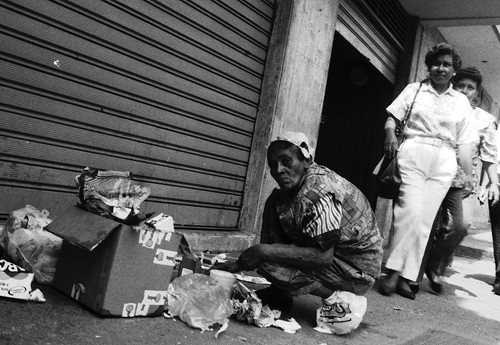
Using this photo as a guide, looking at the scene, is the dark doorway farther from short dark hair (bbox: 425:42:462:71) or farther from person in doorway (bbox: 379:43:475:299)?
person in doorway (bbox: 379:43:475:299)

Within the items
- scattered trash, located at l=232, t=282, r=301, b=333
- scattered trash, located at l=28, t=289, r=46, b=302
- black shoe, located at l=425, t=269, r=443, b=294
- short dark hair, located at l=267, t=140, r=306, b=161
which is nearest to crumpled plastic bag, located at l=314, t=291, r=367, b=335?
scattered trash, located at l=232, t=282, r=301, b=333

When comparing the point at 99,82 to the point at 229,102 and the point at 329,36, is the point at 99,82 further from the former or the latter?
the point at 329,36

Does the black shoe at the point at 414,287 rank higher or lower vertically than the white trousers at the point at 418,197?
lower

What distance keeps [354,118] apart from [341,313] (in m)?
6.32

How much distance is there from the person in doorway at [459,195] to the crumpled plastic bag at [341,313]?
84.0 inches

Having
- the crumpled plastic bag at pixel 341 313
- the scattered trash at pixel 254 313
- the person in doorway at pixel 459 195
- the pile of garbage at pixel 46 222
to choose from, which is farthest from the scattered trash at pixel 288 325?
the person in doorway at pixel 459 195

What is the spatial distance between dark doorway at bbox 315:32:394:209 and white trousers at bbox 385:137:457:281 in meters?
4.04

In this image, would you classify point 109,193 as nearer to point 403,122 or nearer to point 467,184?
point 403,122

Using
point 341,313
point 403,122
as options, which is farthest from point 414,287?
point 341,313

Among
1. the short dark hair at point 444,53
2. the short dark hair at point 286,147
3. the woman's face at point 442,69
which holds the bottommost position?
the short dark hair at point 286,147

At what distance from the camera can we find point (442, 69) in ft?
13.9

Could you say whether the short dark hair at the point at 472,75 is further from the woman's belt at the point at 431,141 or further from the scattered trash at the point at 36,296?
the scattered trash at the point at 36,296

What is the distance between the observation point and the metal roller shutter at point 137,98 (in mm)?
3080

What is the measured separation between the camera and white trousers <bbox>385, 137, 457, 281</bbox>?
4.16 metres
